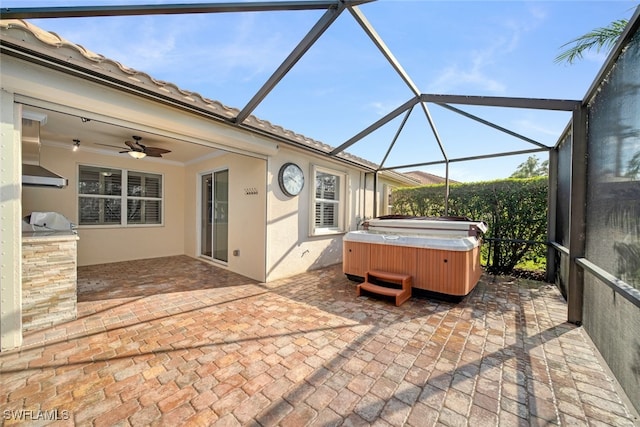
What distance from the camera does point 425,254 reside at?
13.5 feet

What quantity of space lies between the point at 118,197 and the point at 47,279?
4294 mm

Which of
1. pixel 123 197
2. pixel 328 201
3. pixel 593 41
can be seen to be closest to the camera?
pixel 593 41

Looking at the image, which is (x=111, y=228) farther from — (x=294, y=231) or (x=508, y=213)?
(x=508, y=213)

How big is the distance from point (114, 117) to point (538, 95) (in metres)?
5.59

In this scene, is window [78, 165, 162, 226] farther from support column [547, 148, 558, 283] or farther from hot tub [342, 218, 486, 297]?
support column [547, 148, 558, 283]

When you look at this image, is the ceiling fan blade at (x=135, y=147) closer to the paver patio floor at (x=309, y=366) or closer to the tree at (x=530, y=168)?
the paver patio floor at (x=309, y=366)

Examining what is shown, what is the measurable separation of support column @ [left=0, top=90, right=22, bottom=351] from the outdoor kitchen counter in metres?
0.42

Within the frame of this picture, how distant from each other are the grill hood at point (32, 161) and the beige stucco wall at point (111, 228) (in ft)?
8.81

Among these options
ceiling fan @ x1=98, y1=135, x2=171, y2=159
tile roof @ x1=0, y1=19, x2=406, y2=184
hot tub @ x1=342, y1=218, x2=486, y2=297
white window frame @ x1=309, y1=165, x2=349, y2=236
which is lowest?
hot tub @ x1=342, y1=218, x2=486, y2=297

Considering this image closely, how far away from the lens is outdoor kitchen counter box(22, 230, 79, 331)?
2.88 meters

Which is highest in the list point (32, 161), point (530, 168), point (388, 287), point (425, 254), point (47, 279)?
point (530, 168)

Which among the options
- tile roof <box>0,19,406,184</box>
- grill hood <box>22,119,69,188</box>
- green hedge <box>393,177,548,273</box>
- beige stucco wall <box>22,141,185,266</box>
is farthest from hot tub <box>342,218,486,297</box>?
beige stucco wall <box>22,141,185,266</box>

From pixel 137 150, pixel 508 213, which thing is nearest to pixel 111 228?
pixel 137 150

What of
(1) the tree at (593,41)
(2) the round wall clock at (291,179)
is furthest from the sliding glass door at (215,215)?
(1) the tree at (593,41)
